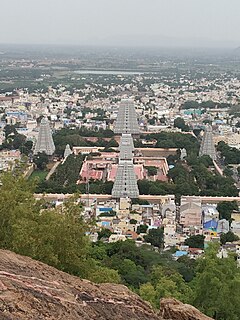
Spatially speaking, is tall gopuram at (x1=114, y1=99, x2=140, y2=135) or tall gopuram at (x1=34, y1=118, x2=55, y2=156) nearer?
tall gopuram at (x1=34, y1=118, x2=55, y2=156)

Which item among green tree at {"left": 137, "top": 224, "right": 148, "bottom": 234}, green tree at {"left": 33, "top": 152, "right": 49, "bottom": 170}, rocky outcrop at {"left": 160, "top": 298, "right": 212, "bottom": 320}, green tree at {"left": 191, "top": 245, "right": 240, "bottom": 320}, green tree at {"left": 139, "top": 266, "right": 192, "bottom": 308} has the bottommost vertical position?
green tree at {"left": 33, "top": 152, "right": 49, "bottom": 170}

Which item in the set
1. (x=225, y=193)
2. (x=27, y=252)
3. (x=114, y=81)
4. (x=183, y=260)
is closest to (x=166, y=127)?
(x=225, y=193)

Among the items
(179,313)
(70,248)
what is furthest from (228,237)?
(179,313)

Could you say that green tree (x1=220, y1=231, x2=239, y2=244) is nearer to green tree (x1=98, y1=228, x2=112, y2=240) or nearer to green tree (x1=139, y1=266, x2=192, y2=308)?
green tree (x1=98, y1=228, x2=112, y2=240)

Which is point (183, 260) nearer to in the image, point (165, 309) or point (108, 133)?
point (165, 309)

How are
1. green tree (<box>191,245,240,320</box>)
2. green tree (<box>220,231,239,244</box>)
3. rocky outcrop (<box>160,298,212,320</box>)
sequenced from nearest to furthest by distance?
1. rocky outcrop (<box>160,298,212,320</box>)
2. green tree (<box>191,245,240,320</box>)
3. green tree (<box>220,231,239,244</box>)

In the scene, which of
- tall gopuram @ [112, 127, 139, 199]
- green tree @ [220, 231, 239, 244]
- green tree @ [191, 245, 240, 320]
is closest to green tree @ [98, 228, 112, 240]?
green tree @ [220, 231, 239, 244]

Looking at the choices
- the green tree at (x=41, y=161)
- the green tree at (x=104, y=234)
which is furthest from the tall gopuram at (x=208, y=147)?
the green tree at (x=104, y=234)
